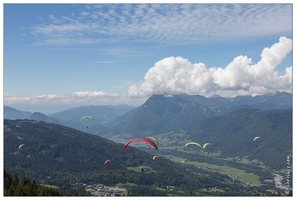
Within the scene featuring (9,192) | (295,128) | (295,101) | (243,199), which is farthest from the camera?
(9,192)

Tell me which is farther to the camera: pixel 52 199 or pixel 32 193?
pixel 32 193

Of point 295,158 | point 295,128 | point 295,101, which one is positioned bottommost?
point 295,158

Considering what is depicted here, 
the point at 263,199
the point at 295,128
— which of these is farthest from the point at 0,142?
the point at 295,128

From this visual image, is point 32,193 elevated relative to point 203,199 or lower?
lower

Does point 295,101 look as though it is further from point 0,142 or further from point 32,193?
point 32,193

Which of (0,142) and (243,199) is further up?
(0,142)

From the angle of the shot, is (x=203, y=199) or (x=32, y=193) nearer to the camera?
(x=203, y=199)

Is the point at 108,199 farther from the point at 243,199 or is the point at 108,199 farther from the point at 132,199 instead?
the point at 243,199

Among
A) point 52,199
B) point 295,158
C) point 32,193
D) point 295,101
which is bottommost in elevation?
point 32,193

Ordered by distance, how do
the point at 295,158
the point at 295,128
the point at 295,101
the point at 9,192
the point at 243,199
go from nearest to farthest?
the point at 243,199, the point at 295,128, the point at 295,101, the point at 295,158, the point at 9,192
